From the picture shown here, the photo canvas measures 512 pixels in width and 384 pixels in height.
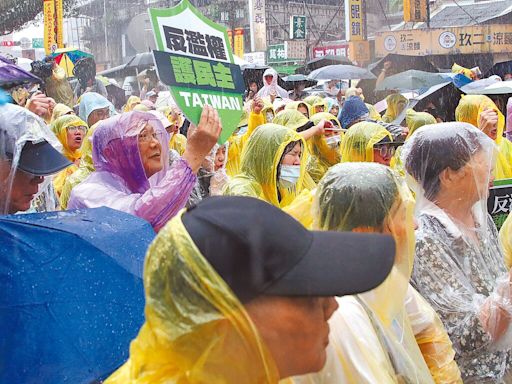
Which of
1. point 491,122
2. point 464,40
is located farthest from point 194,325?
point 464,40

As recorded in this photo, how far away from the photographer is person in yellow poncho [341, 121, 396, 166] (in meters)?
5.59

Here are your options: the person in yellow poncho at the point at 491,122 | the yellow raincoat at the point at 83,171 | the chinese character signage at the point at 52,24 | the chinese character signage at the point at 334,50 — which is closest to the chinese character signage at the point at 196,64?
the yellow raincoat at the point at 83,171

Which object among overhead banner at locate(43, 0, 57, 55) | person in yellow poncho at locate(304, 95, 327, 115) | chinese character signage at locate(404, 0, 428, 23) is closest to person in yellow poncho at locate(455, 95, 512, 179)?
person in yellow poncho at locate(304, 95, 327, 115)

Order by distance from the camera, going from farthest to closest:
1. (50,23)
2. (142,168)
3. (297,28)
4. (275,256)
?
1. (297,28)
2. (50,23)
3. (142,168)
4. (275,256)

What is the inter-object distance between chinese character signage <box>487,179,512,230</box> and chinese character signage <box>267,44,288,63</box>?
29111mm

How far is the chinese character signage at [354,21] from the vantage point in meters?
30.7

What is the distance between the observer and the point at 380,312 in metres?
1.86

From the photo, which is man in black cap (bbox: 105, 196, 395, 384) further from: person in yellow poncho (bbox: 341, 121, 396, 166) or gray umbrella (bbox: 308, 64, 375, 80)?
gray umbrella (bbox: 308, 64, 375, 80)

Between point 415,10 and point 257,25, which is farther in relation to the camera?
point 257,25

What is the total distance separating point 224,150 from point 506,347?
3.76 m

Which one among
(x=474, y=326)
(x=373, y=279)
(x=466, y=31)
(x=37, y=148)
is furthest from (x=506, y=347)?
(x=466, y=31)

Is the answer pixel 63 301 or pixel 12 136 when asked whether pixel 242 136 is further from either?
pixel 63 301

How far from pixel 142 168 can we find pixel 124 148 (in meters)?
0.12

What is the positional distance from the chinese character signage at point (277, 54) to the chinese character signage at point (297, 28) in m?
1.07
